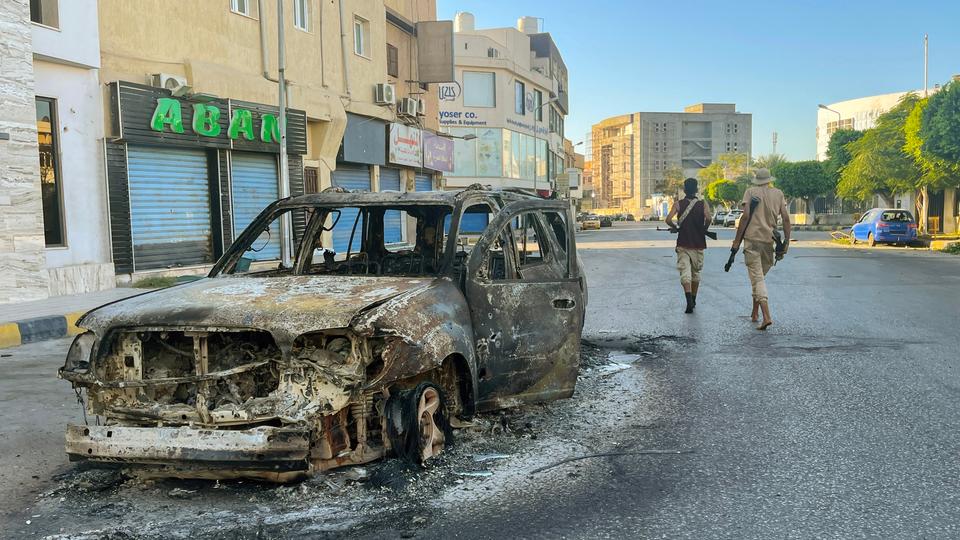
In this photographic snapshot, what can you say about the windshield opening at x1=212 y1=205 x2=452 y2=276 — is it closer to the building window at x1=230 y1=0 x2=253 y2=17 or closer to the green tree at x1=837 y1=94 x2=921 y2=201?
the building window at x1=230 y1=0 x2=253 y2=17

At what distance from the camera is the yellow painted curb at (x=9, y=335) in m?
9.74

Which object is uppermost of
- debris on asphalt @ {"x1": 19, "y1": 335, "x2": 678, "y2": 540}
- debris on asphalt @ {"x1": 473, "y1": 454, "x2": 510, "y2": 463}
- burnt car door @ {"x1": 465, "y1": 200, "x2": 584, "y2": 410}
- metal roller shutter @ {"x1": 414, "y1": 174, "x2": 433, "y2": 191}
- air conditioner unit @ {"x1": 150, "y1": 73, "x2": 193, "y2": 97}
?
air conditioner unit @ {"x1": 150, "y1": 73, "x2": 193, "y2": 97}

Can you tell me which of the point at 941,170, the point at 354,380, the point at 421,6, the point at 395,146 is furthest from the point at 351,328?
the point at 941,170

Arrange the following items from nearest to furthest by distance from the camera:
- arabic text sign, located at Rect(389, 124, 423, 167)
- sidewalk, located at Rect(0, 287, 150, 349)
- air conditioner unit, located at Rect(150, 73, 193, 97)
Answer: sidewalk, located at Rect(0, 287, 150, 349) → air conditioner unit, located at Rect(150, 73, 193, 97) → arabic text sign, located at Rect(389, 124, 423, 167)

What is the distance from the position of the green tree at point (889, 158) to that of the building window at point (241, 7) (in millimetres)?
29462

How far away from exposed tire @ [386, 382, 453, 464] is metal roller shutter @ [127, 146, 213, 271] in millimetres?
13175

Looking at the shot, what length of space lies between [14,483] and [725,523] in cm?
367

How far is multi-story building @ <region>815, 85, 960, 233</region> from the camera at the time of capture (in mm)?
44312

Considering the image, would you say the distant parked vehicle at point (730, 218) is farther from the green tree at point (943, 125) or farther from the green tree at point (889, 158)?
the green tree at point (943, 125)

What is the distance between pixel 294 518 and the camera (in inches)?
145

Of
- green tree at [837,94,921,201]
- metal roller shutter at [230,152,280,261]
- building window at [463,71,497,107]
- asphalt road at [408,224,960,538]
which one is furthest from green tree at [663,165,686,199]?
asphalt road at [408,224,960,538]

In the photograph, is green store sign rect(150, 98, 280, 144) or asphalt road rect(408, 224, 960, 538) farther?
green store sign rect(150, 98, 280, 144)

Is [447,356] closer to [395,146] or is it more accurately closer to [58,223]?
[58,223]

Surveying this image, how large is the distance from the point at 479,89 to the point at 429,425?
1825 inches
